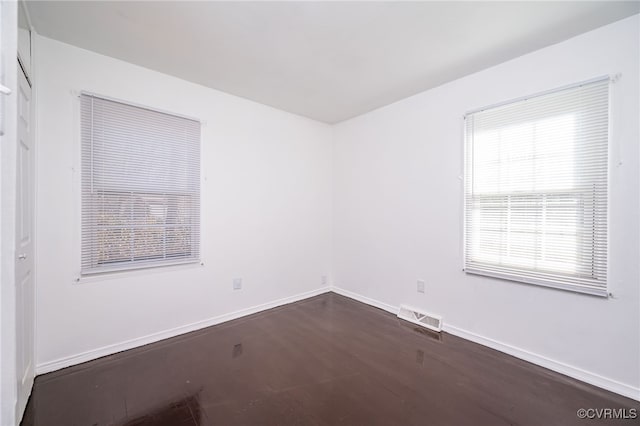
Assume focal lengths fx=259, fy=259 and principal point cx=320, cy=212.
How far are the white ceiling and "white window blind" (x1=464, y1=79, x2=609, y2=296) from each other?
556 mm

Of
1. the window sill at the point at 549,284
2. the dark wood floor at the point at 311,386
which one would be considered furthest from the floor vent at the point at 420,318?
the window sill at the point at 549,284

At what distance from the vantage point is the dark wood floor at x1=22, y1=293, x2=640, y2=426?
166cm

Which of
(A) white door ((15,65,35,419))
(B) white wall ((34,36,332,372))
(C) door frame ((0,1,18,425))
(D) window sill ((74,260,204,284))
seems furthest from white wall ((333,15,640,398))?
(A) white door ((15,65,35,419))

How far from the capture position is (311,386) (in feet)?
6.36

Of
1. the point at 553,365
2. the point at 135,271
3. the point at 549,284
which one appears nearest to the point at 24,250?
the point at 135,271

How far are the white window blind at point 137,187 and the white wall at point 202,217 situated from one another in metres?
0.09

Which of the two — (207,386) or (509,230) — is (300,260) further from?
(509,230)

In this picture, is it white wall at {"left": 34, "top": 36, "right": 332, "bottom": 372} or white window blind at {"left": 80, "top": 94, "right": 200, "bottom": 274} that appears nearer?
white wall at {"left": 34, "top": 36, "right": 332, "bottom": 372}

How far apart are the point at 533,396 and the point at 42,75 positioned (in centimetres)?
446

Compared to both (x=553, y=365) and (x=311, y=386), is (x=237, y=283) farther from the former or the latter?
(x=553, y=365)

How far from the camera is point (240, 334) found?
2.73 m

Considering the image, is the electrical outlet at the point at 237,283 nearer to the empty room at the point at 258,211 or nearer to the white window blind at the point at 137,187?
the empty room at the point at 258,211

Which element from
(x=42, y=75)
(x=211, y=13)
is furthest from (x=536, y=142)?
(x=42, y=75)

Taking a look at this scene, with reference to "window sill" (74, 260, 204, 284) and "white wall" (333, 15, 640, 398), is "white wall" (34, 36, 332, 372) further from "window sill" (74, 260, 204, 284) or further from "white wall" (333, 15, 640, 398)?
"white wall" (333, 15, 640, 398)
